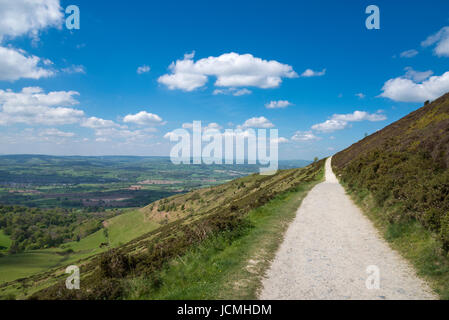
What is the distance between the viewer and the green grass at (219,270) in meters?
6.48

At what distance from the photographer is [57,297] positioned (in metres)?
6.56

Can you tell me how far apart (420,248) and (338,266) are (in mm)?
3047

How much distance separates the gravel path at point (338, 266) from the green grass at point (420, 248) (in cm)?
26

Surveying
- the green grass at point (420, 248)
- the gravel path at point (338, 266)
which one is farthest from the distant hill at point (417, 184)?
the gravel path at point (338, 266)

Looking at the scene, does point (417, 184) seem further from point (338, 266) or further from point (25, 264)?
point (25, 264)

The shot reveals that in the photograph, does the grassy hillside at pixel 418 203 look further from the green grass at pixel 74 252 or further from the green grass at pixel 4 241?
the green grass at pixel 4 241

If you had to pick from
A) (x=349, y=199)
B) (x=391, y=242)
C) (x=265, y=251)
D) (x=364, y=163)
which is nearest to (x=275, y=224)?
(x=265, y=251)

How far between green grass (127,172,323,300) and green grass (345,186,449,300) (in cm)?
449

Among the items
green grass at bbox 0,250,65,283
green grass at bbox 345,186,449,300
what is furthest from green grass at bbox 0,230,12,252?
green grass at bbox 345,186,449,300

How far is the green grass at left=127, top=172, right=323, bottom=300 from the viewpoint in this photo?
6.48 meters

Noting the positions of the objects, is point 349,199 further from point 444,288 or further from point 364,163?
point 444,288

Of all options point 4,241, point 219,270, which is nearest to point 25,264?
point 4,241

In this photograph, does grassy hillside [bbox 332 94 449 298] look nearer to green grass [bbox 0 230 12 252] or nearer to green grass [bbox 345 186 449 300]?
green grass [bbox 345 186 449 300]
